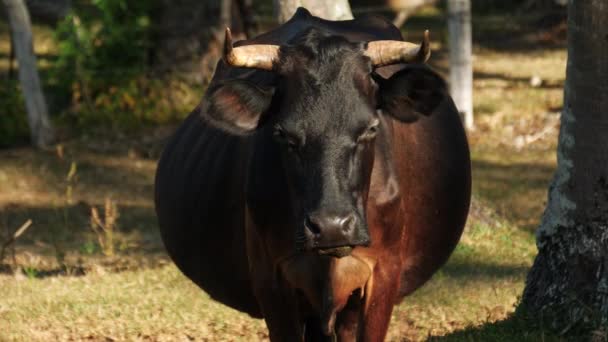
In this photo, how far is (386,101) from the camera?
16.5 feet

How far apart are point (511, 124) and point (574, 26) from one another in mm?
9029

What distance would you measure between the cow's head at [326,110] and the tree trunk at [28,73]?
31.7 feet

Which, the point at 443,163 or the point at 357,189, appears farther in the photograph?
the point at 443,163

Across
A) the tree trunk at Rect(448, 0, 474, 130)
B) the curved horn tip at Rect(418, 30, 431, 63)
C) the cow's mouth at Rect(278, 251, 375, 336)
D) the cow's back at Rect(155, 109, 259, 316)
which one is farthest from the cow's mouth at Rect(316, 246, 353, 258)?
the tree trunk at Rect(448, 0, 474, 130)

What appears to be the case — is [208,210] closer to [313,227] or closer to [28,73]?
[313,227]

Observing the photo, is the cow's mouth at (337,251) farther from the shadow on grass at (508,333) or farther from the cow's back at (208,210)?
the shadow on grass at (508,333)

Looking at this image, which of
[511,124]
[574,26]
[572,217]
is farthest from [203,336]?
[511,124]

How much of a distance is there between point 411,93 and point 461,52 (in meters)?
9.73

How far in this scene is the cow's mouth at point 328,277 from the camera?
4977 mm

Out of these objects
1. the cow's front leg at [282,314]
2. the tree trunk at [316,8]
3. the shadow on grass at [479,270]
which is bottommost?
the shadow on grass at [479,270]

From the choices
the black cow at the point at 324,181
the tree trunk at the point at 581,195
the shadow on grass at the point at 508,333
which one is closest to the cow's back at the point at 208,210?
the black cow at the point at 324,181

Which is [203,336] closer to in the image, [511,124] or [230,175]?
[230,175]

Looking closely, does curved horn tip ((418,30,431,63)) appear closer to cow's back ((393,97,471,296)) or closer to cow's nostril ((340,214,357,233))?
cow's back ((393,97,471,296))

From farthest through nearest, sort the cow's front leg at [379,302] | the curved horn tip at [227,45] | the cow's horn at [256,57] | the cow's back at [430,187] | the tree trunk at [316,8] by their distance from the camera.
→ the tree trunk at [316,8] → the cow's back at [430,187] → the cow's front leg at [379,302] → the cow's horn at [256,57] → the curved horn tip at [227,45]
